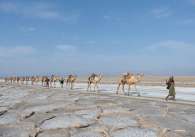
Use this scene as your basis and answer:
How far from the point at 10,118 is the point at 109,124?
6.46 m

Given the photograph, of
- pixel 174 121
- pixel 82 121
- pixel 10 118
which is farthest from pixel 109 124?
pixel 10 118

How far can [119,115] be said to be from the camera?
1923 centimetres

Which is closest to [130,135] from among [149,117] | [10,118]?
[149,117]

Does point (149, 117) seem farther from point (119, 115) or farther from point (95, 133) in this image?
point (95, 133)

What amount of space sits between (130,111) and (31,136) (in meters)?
6.08

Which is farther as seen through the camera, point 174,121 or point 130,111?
point 130,111

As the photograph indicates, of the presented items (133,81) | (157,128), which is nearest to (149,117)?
(157,128)

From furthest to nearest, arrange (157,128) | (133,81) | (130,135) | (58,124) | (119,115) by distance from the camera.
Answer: (133,81) < (119,115) < (58,124) < (157,128) < (130,135)

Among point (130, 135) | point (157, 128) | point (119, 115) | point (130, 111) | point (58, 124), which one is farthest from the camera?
point (130, 111)

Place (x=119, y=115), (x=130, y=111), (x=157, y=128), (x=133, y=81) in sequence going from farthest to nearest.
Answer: (x=133, y=81)
(x=130, y=111)
(x=119, y=115)
(x=157, y=128)

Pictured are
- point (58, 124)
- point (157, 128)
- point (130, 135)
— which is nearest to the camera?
point (130, 135)

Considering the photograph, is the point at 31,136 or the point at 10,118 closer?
the point at 31,136

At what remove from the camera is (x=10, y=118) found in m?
21.4

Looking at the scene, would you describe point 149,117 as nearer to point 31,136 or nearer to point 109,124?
point 109,124
